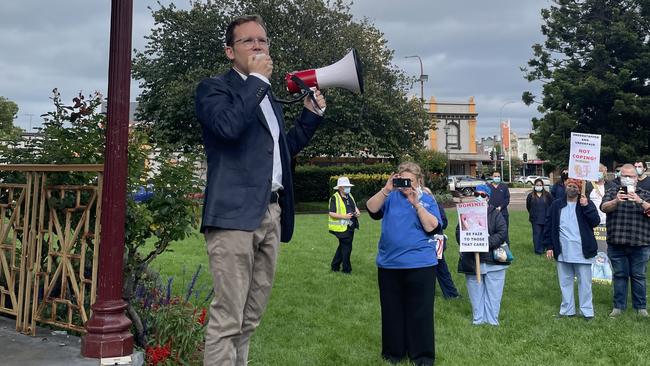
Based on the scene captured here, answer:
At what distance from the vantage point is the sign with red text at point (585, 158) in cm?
668

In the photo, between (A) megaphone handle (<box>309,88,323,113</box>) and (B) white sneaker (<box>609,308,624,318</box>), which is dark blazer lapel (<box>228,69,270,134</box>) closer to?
(A) megaphone handle (<box>309,88,323,113</box>)

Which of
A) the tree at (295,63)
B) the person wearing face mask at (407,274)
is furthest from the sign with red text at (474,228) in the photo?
the tree at (295,63)

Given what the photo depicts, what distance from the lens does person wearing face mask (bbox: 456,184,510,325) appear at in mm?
6355

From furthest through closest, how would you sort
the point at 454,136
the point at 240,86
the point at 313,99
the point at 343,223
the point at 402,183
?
the point at 454,136, the point at 343,223, the point at 402,183, the point at 313,99, the point at 240,86

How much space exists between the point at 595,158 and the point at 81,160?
580 centimetres

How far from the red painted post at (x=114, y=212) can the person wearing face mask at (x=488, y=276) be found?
4.11 metres

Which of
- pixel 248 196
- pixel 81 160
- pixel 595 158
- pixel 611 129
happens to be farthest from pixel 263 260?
pixel 611 129

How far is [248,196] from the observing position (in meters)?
2.65

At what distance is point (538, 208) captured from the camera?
12.1m

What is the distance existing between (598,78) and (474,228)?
2006cm

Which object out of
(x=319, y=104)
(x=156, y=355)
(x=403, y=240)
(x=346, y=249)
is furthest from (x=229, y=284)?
(x=346, y=249)

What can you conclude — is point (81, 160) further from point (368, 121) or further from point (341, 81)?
point (368, 121)

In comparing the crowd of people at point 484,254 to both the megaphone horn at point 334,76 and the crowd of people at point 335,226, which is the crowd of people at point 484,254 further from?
the megaphone horn at point 334,76

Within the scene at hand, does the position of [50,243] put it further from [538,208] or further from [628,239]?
[538,208]
